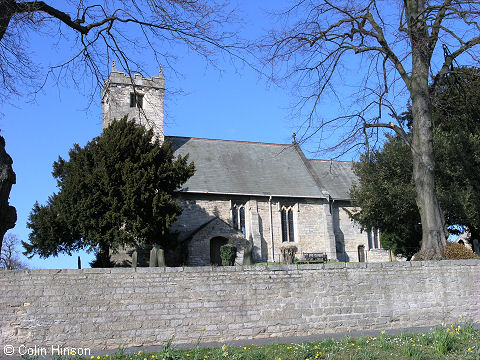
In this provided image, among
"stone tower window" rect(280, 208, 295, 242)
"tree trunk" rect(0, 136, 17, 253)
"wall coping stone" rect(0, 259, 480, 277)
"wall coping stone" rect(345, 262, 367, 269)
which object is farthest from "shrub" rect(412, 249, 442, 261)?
"stone tower window" rect(280, 208, 295, 242)

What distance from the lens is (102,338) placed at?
11.1m

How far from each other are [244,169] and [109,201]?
12.6 m

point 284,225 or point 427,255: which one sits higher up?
point 284,225

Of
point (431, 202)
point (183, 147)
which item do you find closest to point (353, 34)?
point (431, 202)

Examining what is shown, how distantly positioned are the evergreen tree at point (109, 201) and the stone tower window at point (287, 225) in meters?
9.76

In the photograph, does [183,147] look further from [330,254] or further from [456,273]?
[456,273]

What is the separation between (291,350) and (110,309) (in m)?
4.43

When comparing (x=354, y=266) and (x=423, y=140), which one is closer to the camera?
(x=354, y=266)

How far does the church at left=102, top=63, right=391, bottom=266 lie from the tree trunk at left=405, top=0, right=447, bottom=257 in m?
15.3

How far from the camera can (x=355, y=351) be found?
9281mm

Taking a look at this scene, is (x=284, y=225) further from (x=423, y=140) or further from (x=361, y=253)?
(x=423, y=140)

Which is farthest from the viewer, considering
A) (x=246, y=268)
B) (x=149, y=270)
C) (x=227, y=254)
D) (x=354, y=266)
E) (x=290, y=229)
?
(x=290, y=229)

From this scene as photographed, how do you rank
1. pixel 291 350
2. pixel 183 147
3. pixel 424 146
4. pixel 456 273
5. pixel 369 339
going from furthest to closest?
pixel 183 147 → pixel 424 146 → pixel 456 273 → pixel 369 339 → pixel 291 350

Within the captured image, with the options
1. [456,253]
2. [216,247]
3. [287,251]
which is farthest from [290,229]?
[456,253]
